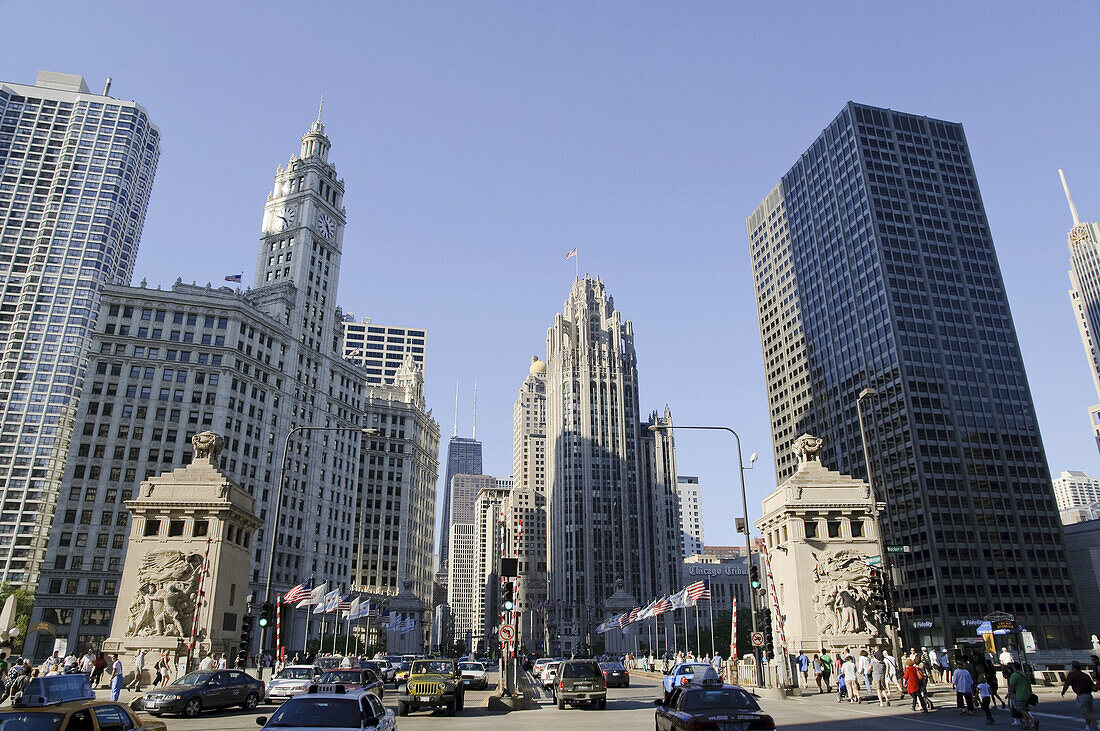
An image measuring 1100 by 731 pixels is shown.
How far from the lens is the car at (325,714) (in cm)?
1314


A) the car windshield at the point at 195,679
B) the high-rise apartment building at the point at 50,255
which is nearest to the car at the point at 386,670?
the car windshield at the point at 195,679

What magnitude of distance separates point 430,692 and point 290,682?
8748mm

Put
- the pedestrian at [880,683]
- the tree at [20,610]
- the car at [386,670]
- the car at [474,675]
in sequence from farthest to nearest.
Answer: the tree at [20,610] → the car at [386,670] → the car at [474,675] → the pedestrian at [880,683]

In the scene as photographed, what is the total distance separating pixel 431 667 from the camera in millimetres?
27844

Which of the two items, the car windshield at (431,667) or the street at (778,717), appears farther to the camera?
the car windshield at (431,667)

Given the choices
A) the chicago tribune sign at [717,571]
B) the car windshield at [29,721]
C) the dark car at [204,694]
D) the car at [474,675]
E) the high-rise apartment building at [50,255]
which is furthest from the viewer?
the chicago tribune sign at [717,571]

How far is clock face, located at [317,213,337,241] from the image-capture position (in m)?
123

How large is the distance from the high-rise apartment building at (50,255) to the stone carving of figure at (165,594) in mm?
108009

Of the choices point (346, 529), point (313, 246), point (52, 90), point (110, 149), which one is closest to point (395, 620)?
point (346, 529)

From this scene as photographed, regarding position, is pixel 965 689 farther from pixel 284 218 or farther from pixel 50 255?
pixel 50 255

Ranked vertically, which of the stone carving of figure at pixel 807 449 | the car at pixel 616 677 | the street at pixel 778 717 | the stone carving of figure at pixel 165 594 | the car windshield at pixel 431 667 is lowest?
the street at pixel 778 717

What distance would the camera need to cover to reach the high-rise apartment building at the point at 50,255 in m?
134

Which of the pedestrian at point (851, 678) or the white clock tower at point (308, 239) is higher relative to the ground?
the white clock tower at point (308, 239)

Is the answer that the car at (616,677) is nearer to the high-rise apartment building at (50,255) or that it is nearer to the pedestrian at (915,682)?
the pedestrian at (915,682)
